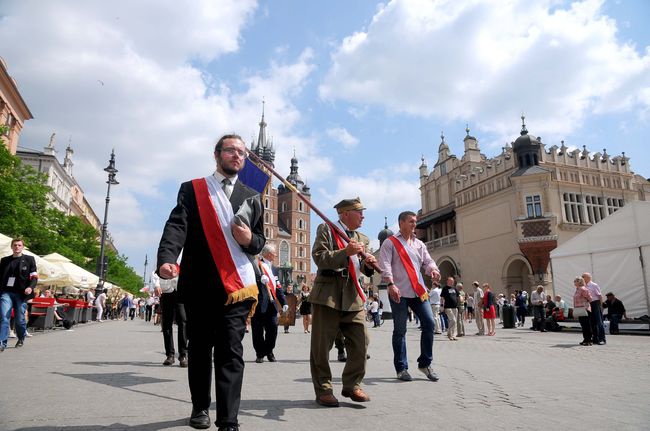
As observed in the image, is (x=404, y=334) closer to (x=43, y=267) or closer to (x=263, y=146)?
(x=43, y=267)

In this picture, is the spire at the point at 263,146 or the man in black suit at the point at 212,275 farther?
the spire at the point at 263,146

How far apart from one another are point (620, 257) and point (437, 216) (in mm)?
29543

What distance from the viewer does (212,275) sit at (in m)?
3.12

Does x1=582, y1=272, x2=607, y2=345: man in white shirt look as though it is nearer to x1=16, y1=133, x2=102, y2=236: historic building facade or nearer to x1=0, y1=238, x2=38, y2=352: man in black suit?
x1=0, y1=238, x2=38, y2=352: man in black suit

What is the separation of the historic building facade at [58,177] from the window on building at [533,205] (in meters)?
42.7

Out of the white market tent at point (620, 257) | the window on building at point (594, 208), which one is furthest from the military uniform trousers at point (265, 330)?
the window on building at point (594, 208)

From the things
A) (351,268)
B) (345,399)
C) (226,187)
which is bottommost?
(345,399)

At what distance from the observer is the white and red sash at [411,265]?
219 inches

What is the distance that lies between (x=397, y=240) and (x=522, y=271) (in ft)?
115

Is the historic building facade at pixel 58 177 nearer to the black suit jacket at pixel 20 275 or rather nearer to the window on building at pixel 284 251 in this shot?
the black suit jacket at pixel 20 275

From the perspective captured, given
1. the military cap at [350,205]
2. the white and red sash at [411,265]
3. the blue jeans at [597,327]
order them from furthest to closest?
the blue jeans at [597,327], the white and red sash at [411,265], the military cap at [350,205]

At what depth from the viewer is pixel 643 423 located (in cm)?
313

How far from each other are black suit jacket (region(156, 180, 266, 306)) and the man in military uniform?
1123 millimetres

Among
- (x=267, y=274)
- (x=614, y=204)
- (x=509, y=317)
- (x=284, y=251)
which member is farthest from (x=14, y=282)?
(x=284, y=251)
